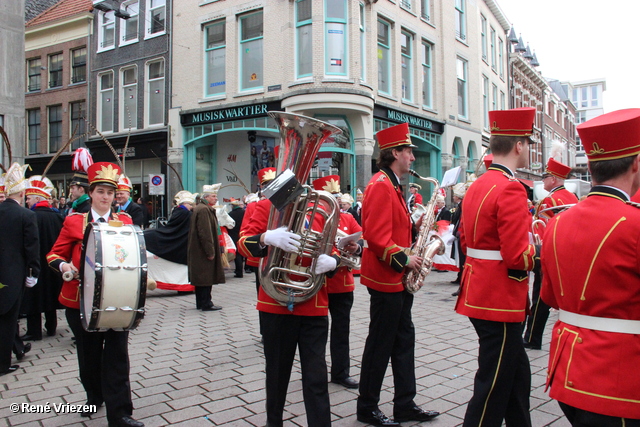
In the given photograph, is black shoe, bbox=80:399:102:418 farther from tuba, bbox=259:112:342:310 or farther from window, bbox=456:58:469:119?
window, bbox=456:58:469:119

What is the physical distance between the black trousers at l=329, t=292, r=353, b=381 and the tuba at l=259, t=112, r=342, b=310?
1.62 metres

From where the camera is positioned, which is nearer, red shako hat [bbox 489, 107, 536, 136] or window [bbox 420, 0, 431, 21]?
→ red shako hat [bbox 489, 107, 536, 136]

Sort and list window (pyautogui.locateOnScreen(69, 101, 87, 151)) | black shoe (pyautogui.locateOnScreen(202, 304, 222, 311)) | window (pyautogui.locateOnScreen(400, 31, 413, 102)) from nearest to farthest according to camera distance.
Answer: black shoe (pyautogui.locateOnScreen(202, 304, 222, 311)), window (pyautogui.locateOnScreen(400, 31, 413, 102)), window (pyautogui.locateOnScreen(69, 101, 87, 151))

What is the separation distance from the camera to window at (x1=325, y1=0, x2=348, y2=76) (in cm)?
1705

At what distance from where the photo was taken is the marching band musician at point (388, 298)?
361 cm

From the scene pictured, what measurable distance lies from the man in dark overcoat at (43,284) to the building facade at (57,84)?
17.7m

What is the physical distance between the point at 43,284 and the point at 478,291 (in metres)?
5.56

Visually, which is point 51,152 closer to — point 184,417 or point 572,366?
point 184,417

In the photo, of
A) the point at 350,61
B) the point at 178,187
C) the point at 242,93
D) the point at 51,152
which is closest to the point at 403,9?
the point at 350,61

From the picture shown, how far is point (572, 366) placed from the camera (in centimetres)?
208

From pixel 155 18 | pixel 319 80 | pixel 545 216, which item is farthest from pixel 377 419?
pixel 155 18

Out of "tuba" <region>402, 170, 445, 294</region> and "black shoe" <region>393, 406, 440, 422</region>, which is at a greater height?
"tuba" <region>402, 170, 445, 294</region>

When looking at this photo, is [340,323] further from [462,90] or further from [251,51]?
[462,90]

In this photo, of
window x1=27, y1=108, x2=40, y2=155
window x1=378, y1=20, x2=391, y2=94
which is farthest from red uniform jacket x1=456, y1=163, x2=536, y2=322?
window x1=27, y1=108, x2=40, y2=155
